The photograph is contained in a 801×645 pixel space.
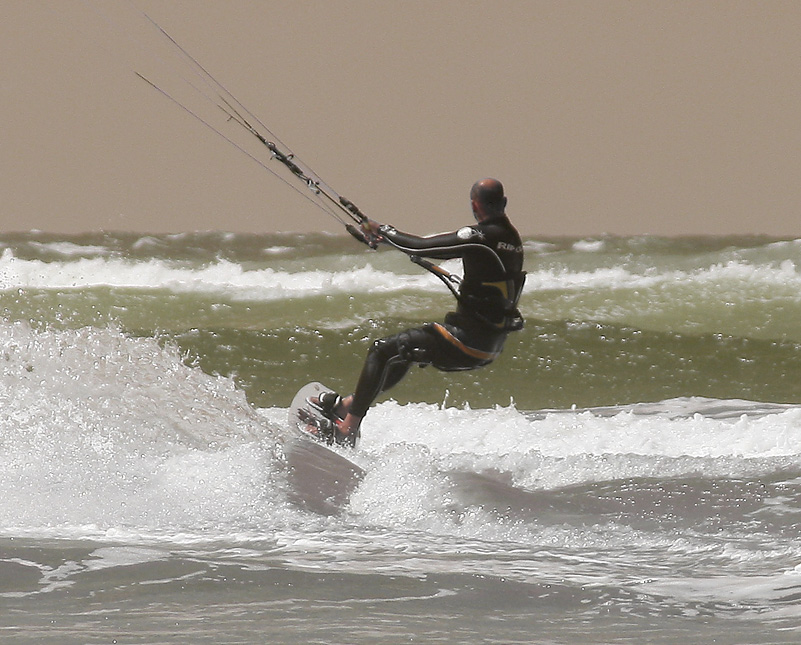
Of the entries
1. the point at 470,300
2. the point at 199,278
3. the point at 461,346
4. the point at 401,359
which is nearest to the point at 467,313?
the point at 470,300

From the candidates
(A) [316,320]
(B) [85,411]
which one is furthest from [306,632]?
(A) [316,320]

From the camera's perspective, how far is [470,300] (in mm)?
8023

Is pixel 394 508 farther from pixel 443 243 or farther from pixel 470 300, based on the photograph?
pixel 443 243

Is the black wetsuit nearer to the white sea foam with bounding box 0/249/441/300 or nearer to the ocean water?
the ocean water

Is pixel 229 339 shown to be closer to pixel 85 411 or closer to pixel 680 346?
pixel 680 346

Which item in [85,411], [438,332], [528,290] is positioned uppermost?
[528,290]

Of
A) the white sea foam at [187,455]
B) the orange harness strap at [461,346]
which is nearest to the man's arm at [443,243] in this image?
the orange harness strap at [461,346]

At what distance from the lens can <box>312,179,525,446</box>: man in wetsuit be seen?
7765mm

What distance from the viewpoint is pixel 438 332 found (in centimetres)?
820

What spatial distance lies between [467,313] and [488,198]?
0.86 metres

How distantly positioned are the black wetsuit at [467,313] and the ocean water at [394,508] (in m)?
0.69

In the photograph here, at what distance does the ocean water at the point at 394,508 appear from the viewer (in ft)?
15.3

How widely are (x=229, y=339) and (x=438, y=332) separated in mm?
11204

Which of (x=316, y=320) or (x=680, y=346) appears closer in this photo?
(x=680, y=346)
